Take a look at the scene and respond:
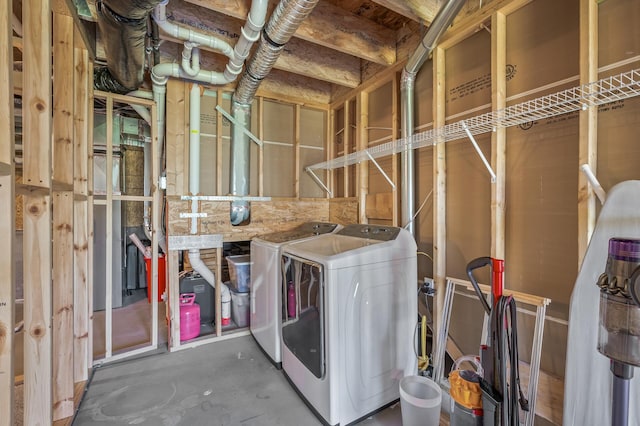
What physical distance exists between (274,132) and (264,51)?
121cm

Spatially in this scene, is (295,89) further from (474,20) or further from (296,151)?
(474,20)

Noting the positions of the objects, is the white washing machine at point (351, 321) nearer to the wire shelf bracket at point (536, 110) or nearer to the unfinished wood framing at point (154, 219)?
the wire shelf bracket at point (536, 110)

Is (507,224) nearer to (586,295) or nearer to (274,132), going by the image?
(586,295)

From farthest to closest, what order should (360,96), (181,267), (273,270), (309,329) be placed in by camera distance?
(181,267), (360,96), (273,270), (309,329)

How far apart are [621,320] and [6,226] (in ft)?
6.91

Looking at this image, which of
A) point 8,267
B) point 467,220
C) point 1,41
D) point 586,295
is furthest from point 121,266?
point 586,295

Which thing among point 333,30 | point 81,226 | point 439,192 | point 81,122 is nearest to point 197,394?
point 81,226

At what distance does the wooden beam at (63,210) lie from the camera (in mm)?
1741

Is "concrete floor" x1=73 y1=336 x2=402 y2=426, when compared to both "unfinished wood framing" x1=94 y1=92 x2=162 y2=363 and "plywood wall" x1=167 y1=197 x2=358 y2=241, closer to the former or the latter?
"unfinished wood framing" x1=94 y1=92 x2=162 y2=363

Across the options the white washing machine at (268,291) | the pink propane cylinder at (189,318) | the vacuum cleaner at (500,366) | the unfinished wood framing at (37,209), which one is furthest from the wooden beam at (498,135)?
the pink propane cylinder at (189,318)

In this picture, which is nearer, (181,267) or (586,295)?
(586,295)

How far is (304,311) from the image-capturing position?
6.08ft

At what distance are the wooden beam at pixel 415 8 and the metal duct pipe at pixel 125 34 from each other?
A: 1446 millimetres

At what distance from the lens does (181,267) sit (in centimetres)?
330
